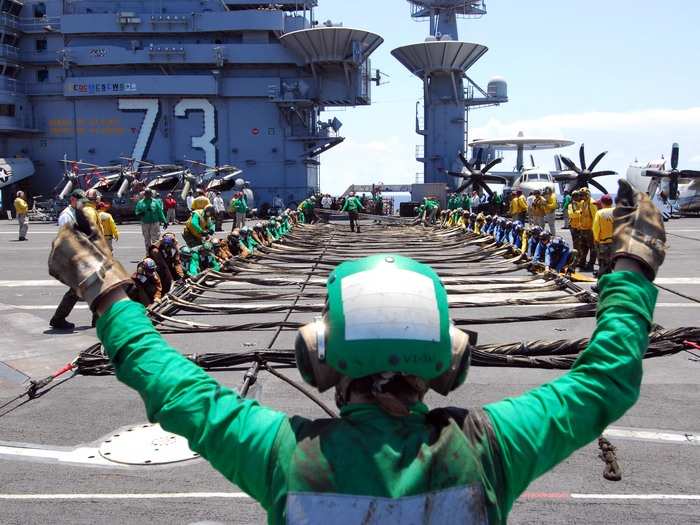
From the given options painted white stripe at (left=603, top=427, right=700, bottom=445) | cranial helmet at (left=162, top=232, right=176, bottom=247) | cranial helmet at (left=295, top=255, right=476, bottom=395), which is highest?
cranial helmet at (left=295, top=255, right=476, bottom=395)

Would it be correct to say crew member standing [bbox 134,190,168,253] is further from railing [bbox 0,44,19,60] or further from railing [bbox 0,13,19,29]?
railing [bbox 0,13,19,29]

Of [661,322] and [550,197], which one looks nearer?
[661,322]

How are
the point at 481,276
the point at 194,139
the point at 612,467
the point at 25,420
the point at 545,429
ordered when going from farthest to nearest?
the point at 194,139, the point at 481,276, the point at 25,420, the point at 612,467, the point at 545,429

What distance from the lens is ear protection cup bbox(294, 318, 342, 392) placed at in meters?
1.65

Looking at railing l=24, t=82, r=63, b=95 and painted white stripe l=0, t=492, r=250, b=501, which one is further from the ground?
railing l=24, t=82, r=63, b=95

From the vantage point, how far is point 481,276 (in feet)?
43.7

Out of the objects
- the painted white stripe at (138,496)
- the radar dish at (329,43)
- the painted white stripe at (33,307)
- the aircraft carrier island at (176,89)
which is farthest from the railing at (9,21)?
the painted white stripe at (138,496)

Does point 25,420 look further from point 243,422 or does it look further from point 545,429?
point 545,429

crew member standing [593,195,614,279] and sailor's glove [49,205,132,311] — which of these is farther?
crew member standing [593,195,614,279]

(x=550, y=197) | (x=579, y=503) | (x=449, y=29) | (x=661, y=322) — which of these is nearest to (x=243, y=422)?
(x=579, y=503)

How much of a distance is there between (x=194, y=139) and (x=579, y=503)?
42843mm

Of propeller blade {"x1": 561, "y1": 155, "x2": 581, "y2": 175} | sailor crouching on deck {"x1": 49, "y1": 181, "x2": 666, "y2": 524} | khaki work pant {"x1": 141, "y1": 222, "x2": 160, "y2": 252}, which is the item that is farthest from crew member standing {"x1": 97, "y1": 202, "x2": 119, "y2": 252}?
propeller blade {"x1": 561, "y1": 155, "x2": 581, "y2": 175}

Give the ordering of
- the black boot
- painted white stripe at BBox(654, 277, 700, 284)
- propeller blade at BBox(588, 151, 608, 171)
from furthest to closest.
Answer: propeller blade at BBox(588, 151, 608, 171)
painted white stripe at BBox(654, 277, 700, 284)
the black boot

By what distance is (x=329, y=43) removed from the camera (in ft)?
139
